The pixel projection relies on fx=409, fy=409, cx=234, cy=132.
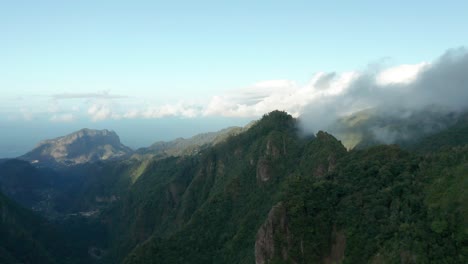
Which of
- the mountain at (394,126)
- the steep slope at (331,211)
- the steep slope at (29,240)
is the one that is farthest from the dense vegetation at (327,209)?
the mountain at (394,126)

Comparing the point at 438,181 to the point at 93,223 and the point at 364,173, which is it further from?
the point at 93,223

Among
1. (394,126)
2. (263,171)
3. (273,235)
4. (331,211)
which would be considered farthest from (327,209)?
(394,126)

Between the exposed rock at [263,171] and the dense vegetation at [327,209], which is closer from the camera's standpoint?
the dense vegetation at [327,209]

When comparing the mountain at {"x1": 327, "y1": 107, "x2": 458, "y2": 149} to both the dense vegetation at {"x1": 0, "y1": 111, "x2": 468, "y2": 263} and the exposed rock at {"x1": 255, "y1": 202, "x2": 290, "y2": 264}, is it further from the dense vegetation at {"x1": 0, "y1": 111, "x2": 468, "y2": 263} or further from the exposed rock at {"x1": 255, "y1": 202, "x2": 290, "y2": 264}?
the exposed rock at {"x1": 255, "y1": 202, "x2": 290, "y2": 264}

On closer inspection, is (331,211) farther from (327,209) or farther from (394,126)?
(394,126)

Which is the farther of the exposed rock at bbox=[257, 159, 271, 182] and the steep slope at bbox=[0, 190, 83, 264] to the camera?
the steep slope at bbox=[0, 190, 83, 264]

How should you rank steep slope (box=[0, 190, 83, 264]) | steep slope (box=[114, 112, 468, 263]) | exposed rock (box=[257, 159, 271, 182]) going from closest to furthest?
steep slope (box=[114, 112, 468, 263]) < exposed rock (box=[257, 159, 271, 182]) < steep slope (box=[0, 190, 83, 264])

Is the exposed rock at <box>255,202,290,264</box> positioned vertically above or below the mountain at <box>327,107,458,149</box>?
below

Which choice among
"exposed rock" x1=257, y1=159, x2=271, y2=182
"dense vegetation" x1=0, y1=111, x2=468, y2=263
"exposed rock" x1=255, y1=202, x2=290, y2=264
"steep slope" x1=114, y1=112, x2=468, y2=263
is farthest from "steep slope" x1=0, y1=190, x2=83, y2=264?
"exposed rock" x1=255, y1=202, x2=290, y2=264

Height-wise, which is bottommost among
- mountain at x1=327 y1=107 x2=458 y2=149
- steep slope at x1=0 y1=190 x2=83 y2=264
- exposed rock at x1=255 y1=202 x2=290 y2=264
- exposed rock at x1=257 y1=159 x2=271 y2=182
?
steep slope at x1=0 y1=190 x2=83 y2=264

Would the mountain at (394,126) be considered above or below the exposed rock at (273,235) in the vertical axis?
above

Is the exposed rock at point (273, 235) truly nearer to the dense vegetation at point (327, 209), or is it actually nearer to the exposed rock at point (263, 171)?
the dense vegetation at point (327, 209)
